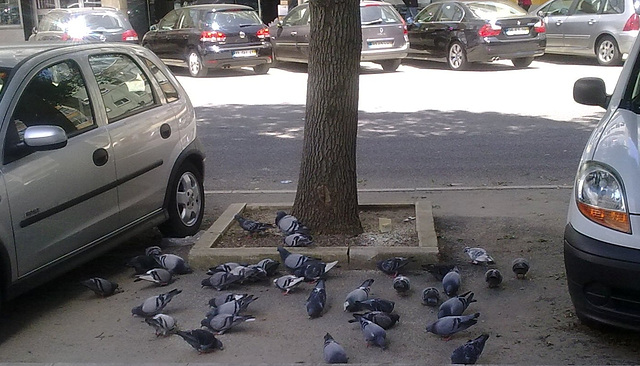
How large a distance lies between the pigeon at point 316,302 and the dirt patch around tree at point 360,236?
1123 millimetres

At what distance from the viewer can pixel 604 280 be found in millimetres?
4035

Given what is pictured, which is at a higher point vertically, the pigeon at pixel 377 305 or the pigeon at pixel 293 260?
the pigeon at pixel 377 305

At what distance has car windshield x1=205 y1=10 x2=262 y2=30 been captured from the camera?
19.4 m

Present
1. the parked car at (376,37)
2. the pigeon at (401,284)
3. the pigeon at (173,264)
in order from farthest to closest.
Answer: the parked car at (376,37), the pigeon at (173,264), the pigeon at (401,284)

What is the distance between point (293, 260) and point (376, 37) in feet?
45.8

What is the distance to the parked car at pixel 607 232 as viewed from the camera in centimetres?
399

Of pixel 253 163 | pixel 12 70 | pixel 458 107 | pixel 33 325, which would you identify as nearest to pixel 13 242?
pixel 33 325

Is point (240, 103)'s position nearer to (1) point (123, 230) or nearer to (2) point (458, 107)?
(2) point (458, 107)

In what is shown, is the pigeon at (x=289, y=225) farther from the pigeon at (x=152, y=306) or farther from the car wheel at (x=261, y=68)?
the car wheel at (x=261, y=68)

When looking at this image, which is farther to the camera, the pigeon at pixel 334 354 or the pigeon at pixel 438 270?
the pigeon at pixel 438 270

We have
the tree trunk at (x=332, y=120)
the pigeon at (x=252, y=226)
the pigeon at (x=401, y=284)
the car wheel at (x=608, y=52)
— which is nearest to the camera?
the pigeon at (x=401, y=284)

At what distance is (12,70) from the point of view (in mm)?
5227

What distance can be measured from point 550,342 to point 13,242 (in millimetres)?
2960

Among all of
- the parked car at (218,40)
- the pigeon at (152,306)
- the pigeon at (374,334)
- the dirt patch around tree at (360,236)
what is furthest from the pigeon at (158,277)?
the parked car at (218,40)
